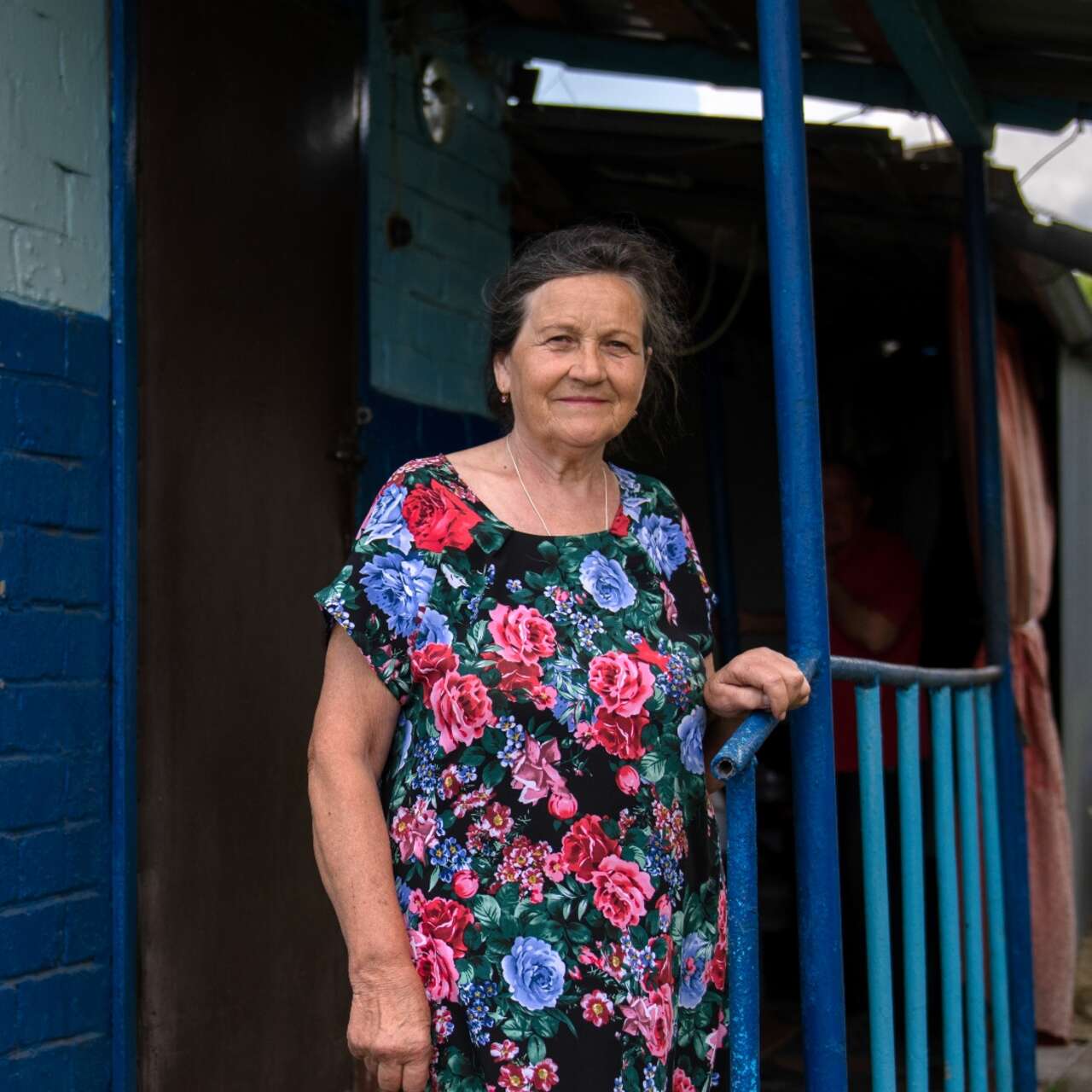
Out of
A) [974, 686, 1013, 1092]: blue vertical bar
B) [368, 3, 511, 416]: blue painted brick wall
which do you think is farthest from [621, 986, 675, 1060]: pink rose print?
→ [368, 3, 511, 416]: blue painted brick wall

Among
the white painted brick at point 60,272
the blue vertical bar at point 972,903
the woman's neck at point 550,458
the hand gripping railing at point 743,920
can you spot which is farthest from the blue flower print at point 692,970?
the white painted brick at point 60,272

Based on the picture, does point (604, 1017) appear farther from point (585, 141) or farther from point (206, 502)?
point (585, 141)

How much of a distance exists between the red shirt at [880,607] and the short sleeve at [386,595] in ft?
9.19

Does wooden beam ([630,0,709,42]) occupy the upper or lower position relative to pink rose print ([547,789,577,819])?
upper

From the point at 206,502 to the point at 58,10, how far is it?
3.35 ft

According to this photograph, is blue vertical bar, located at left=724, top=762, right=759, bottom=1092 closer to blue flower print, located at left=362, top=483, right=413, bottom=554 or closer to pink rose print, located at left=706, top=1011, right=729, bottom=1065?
pink rose print, located at left=706, top=1011, right=729, bottom=1065

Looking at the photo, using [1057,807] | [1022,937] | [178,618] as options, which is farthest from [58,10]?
[1057,807]

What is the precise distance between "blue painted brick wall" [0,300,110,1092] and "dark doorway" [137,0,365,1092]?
132 mm

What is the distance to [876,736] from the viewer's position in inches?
97.9

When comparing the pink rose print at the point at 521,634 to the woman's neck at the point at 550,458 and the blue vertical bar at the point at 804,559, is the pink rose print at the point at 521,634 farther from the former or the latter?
the blue vertical bar at the point at 804,559

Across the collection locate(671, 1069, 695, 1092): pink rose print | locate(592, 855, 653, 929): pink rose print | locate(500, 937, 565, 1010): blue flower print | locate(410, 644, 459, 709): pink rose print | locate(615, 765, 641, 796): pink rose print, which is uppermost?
locate(410, 644, 459, 709): pink rose print

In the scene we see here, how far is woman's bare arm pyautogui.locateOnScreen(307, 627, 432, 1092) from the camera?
6.33ft

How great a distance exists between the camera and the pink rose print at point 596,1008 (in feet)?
6.47

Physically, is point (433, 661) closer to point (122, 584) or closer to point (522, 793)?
point (522, 793)
